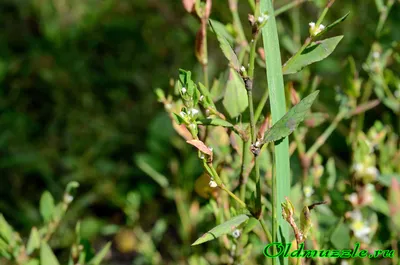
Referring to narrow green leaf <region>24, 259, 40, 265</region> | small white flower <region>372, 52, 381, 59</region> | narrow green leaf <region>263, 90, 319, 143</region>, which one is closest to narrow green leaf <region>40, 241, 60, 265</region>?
narrow green leaf <region>24, 259, 40, 265</region>

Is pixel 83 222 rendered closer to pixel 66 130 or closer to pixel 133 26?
pixel 66 130

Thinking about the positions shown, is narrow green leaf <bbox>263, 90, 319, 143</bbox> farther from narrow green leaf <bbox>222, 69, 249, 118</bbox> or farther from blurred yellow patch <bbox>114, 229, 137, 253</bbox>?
blurred yellow patch <bbox>114, 229, 137, 253</bbox>

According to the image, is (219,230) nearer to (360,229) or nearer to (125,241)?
(360,229)

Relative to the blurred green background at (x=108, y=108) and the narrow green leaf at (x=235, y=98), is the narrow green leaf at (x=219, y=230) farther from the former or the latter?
the blurred green background at (x=108, y=108)

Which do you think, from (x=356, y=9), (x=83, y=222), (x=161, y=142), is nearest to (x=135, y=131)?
(x=161, y=142)

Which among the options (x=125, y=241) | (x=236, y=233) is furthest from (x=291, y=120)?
(x=125, y=241)

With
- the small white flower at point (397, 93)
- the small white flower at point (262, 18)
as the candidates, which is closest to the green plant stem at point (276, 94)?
the small white flower at point (262, 18)
